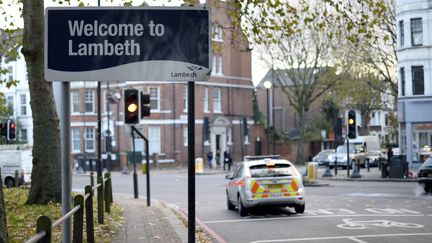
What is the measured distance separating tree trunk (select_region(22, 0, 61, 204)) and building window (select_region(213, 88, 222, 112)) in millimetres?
45382

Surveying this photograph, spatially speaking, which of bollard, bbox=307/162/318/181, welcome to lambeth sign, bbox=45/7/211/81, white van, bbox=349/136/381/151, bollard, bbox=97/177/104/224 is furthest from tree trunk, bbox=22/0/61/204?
white van, bbox=349/136/381/151

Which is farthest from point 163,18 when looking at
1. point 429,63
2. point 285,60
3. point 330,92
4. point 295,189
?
point 330,92

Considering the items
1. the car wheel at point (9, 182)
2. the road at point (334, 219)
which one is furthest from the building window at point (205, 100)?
the road at point (334, 219)

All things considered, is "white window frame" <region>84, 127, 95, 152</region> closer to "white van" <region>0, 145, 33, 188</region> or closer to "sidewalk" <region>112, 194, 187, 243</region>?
"white van" <region>0, 145, 33, 188</region>

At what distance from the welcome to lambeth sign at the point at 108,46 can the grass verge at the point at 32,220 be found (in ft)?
12.4

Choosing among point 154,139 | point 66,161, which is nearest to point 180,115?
point 154,139

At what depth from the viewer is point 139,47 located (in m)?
7.32

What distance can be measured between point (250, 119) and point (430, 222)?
167ft

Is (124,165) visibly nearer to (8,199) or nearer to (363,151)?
(363,151)

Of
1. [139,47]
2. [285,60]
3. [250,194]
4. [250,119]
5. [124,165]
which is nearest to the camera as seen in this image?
[139,47]

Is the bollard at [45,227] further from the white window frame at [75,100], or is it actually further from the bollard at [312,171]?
the white window frame at [75,100]

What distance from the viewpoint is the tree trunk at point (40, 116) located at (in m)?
16.2

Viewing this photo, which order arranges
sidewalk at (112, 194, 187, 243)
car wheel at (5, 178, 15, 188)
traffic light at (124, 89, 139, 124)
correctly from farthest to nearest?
car wheel at (5, 178, 15, 188) < traffic light at (124, 89, 139, 124) < sidewalk at (112, 194, 187, 243)

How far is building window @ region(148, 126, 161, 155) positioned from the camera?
5775 centimetres
